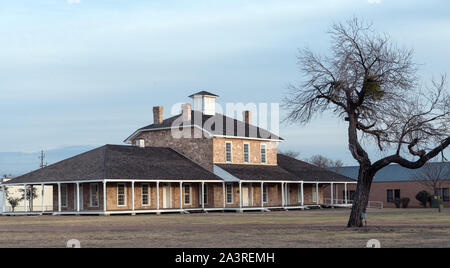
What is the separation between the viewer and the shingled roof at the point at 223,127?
53438mm

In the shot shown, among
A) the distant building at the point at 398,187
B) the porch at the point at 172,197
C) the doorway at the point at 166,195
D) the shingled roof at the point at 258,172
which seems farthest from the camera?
the distant building at the point at 398,187

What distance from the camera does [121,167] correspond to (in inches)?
1827

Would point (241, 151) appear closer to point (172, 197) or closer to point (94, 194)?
point (172, 197)

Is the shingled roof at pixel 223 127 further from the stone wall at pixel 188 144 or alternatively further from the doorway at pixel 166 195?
the doorway at pixel 166 195

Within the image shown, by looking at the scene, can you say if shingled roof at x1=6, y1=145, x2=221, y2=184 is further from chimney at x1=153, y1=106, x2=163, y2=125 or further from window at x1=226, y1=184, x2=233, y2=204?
chimney at x1=153, y1=106, x2=163, y2=125

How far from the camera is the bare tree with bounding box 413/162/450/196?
6369 cm

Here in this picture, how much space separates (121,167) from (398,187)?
33024 millimetres

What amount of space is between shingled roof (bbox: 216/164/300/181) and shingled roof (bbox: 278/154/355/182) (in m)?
1.61


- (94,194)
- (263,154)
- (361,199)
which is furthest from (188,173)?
(361,199)

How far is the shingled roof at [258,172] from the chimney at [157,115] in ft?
24.3

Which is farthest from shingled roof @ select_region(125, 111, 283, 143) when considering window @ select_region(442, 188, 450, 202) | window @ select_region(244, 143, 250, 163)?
window @ select_region(442, 188, 450, 202)

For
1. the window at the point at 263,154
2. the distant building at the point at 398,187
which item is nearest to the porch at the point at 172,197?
the window at the point at 263,154

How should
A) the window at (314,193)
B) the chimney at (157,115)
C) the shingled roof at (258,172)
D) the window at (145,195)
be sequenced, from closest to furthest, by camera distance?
the window at (145,195) < the shingled roof at (258,172) < the chimney at (157,115) < the window at (314,193)
